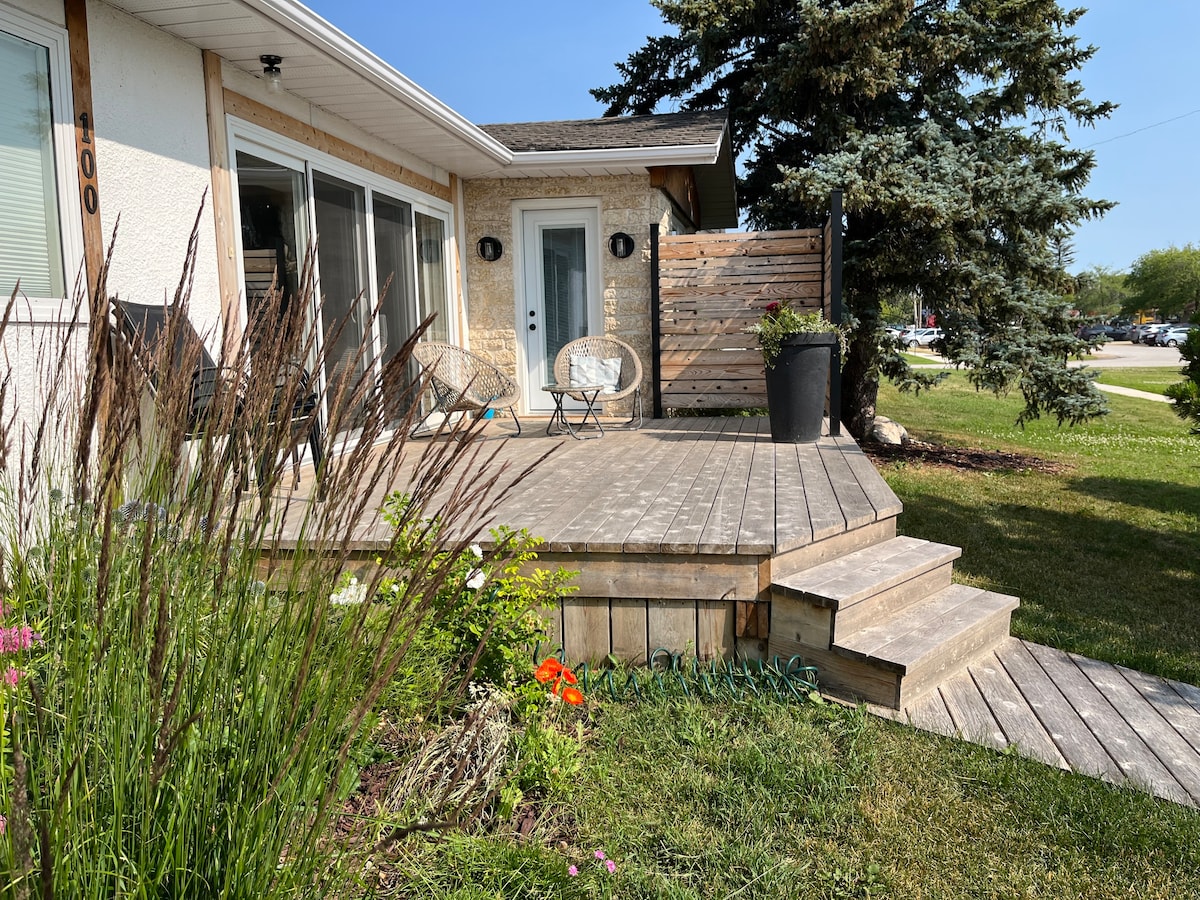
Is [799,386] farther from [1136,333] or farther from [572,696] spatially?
[1136,333]

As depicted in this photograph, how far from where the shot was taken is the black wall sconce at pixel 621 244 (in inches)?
316

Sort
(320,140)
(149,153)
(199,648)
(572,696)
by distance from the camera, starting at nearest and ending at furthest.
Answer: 1. (199,648)
2. (572,696)
3. (149,153)
4. (320,140)

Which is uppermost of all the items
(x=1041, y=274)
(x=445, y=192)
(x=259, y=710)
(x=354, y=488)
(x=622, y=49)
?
(x=622, y=49)

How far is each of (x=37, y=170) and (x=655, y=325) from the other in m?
5.10

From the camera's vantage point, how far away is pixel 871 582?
10.0 feet

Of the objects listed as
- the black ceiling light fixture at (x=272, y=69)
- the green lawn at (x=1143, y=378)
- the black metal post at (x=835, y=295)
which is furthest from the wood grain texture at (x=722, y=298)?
the green lawn at (x=1143, y=378)

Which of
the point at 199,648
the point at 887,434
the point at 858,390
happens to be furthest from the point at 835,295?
the point at 199,648

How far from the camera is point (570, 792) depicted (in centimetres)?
225

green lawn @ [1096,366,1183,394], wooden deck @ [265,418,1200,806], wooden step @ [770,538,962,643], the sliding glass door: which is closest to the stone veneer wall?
the sliding glass door

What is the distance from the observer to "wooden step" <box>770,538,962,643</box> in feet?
9.45

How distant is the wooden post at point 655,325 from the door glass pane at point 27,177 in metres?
4.95

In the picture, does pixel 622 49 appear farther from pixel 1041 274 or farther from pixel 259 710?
pixel 259 710

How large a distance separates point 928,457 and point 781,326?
3795 mm

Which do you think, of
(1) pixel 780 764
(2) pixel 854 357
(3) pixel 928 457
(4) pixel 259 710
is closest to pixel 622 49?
(2) pixel 854 357
